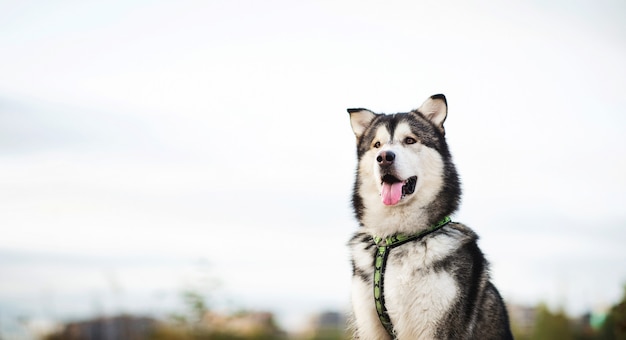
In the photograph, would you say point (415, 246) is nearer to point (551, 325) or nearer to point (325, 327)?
point (551, 325)

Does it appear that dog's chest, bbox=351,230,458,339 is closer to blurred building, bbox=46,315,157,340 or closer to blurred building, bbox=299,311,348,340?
blurred building, bbox=46,315,157,340

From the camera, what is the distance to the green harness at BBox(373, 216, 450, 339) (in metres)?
4.93

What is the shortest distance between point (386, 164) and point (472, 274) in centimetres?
112

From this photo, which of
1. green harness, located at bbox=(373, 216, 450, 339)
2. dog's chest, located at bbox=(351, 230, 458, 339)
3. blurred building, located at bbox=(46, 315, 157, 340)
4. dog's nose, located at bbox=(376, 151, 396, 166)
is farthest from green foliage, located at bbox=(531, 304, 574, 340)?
dog's nose, located at bbox=(376, 151, 396, 166)

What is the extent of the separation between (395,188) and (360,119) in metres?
0.88

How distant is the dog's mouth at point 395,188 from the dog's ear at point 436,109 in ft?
2.00

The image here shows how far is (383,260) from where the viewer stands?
198 inches

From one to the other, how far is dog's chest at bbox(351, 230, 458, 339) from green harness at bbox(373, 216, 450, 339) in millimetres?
36

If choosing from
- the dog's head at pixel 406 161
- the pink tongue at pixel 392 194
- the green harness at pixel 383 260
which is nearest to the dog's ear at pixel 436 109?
the dog's head at pixel 406 161

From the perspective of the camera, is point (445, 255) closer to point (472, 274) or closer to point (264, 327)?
point (472, 274)

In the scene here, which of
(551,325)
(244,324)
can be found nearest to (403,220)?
(244,324)

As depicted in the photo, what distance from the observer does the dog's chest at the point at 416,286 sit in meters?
4.70

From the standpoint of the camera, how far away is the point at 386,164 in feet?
16.2

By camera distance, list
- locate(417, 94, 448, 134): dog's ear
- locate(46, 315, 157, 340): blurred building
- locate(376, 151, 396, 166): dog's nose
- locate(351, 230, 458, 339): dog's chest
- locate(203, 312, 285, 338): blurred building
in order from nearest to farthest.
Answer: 1. locate(351, 230, 458, 339): dog's chest
2. locate(376, 151, 396, 166): dog's nose
3. locate(417, 94, 448, 134): dog's ear
4. locate(46, 315, 157, 340): blurred building
5. locate(203, 312, 285, 338): blurred building
